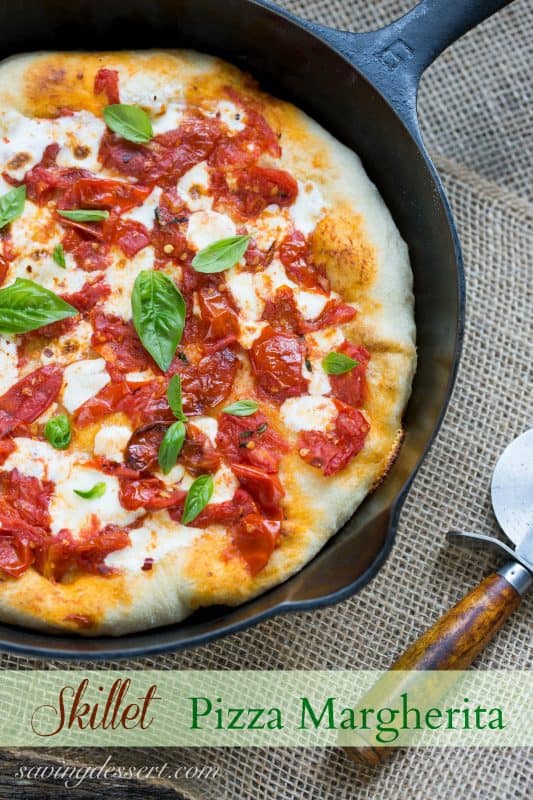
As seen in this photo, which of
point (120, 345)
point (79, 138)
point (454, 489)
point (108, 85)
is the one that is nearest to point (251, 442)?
point (120, 345)

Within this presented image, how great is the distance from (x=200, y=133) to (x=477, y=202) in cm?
155

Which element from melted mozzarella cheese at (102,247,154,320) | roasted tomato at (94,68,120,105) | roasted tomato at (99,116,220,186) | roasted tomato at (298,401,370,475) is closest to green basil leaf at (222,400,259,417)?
roasted tomato at (298,401,370,475)

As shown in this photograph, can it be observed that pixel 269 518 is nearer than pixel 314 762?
Yes

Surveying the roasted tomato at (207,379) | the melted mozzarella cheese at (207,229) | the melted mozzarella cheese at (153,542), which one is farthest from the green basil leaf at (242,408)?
the melted mozzarella cheese at (207,229)

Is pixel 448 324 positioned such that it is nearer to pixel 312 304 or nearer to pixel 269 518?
pixel 312 304

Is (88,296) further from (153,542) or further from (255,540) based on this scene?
(255,540)

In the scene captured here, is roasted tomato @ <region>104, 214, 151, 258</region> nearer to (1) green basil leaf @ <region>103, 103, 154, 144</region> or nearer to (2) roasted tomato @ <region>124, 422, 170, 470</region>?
(1) green basil leaf @ <region>103, 103, 154, 144</region>

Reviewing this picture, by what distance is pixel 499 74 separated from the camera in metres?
4.84

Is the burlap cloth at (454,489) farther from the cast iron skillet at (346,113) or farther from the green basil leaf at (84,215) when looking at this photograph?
the green basil leaf at (84,215)

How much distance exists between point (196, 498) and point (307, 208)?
140cm

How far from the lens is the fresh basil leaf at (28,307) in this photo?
3611mm

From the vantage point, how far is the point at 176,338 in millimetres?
3668

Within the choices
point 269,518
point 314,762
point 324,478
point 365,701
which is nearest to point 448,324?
point 324,478

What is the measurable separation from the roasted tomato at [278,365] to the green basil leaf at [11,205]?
119 cm
